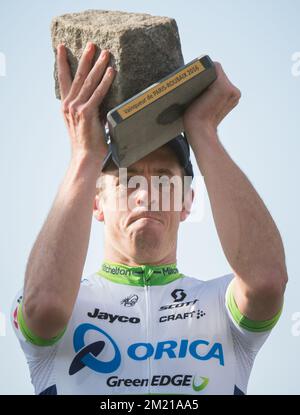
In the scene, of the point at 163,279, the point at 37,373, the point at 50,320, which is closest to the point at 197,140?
the point at 163,279

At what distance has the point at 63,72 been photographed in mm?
4785

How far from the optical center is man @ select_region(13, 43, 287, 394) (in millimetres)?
A: 4191

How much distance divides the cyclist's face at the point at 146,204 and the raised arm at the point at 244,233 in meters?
0.49

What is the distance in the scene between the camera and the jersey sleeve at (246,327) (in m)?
4.46

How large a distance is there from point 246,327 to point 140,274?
2.65ft

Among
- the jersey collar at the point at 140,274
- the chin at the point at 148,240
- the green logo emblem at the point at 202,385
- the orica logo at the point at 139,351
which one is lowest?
the green logo emblem at the point at 202,385

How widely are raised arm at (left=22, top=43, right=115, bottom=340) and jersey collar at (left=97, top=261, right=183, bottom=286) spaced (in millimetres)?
754

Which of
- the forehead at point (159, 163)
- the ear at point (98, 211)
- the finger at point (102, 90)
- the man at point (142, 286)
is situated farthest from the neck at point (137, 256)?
the finger at point (102, 90)

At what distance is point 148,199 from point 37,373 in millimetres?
1216

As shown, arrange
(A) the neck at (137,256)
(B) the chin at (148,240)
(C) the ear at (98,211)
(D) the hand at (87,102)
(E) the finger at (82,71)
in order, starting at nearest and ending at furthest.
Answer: (D) the hand at (87,102) → (E) the finger at (82,71) → (B) the chin at (148,240) → (A) the neck at (137,256) → (C) the ear at (98,211)

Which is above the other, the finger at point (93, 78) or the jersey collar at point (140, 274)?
the finger at point (93, 78)

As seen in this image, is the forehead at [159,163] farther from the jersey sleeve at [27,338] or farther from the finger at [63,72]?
the jersey sleeve at [27,338]

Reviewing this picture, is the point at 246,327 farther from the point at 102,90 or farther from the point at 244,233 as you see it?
the point at 102,90
